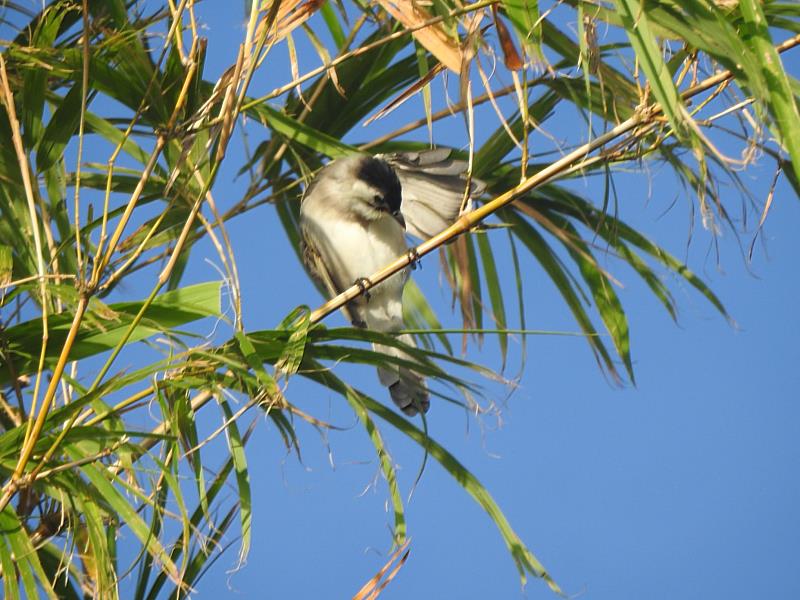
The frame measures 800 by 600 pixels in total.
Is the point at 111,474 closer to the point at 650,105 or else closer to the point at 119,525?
the point at 119,525

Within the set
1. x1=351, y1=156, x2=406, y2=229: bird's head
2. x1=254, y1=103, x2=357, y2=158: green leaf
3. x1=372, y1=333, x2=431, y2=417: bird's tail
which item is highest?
x1=254, y1=103, x2=357, y2=158: green leaf

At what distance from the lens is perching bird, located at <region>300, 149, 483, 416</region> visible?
267 centimetres

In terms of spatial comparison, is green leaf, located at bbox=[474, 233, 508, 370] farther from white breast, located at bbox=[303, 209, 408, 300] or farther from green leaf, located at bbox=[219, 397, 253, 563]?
green leaf, located at bbox=[219, 397, 253, 563]

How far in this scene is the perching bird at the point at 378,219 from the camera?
8.75 ft

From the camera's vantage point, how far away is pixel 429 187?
277 cm

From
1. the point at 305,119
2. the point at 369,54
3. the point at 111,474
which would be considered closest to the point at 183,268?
the point at 305,119

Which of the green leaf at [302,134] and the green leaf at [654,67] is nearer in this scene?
the green leaf at [654,67]

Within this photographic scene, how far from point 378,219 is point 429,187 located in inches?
13.4

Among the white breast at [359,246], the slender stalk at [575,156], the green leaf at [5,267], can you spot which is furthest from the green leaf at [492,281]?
the green leaf at [5,267]

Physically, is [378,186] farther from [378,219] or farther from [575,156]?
[575,156]

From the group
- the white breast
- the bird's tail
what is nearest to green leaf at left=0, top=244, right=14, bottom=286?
the bird's tail

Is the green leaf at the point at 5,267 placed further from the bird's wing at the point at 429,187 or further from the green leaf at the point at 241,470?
the bird's wing at the point at 429,187

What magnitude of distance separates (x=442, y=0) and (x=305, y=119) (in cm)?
105

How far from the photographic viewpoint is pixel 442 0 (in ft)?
5.16
